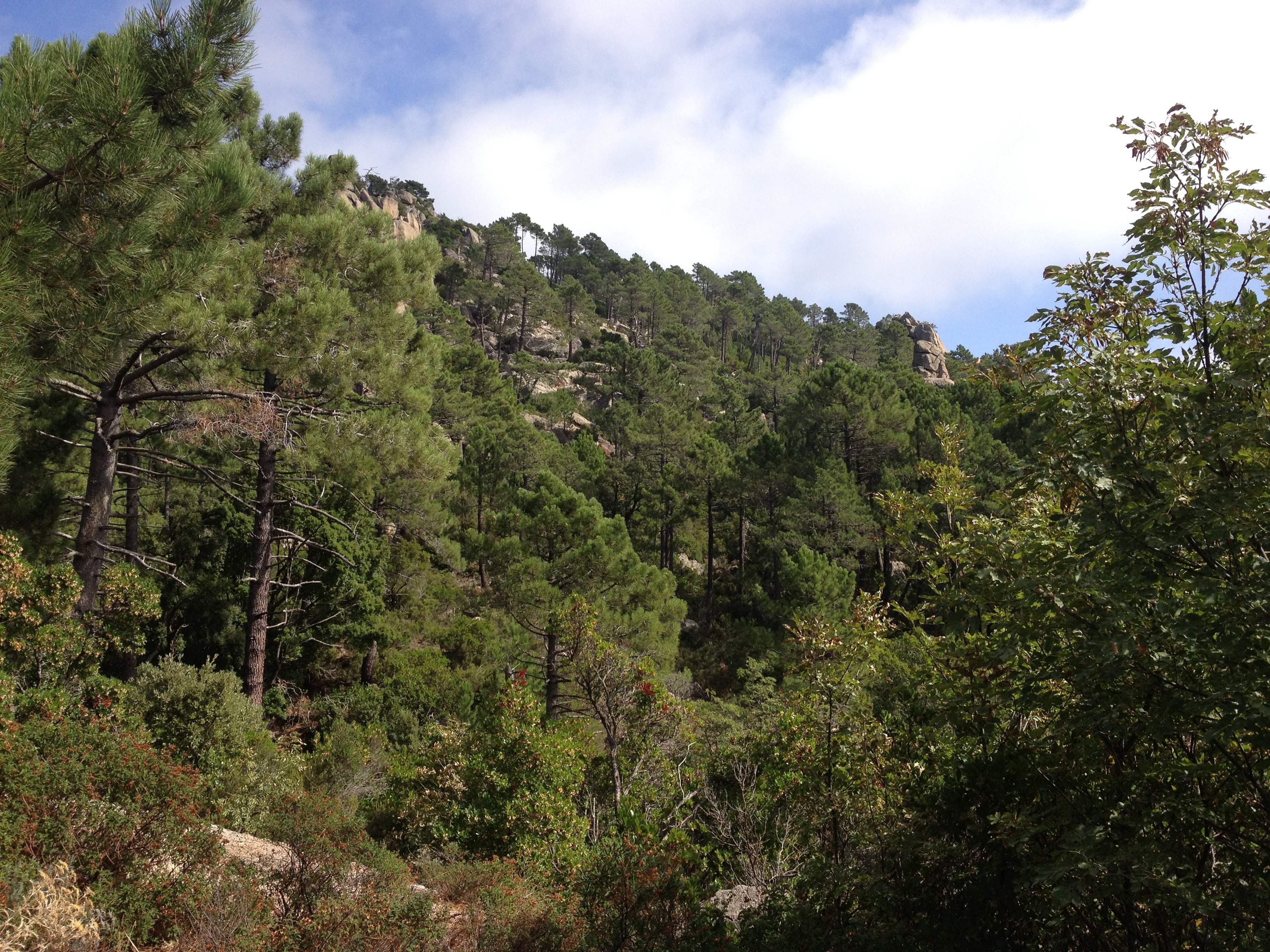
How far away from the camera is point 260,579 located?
1165 centimetres

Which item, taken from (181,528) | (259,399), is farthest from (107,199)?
(181,528)

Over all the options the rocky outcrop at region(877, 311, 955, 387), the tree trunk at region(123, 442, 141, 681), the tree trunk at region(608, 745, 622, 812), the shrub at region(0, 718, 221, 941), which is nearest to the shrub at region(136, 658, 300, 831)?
the shrub at region(0, 718, 221, 941)

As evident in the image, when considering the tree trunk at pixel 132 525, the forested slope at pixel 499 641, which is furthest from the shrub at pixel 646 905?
the tree trunk at pixel 132 525

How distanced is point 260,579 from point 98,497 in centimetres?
324

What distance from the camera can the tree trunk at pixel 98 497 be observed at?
343 inches

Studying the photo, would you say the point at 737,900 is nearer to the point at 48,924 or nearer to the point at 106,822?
the point at 48,924

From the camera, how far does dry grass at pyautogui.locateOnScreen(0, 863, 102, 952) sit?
3467mm

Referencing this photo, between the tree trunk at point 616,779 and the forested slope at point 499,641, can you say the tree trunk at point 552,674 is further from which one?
the tree trunk at point 616,779

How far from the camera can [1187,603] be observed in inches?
116

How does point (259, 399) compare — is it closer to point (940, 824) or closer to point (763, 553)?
point (940, 824)

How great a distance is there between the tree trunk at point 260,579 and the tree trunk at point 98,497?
101 inches

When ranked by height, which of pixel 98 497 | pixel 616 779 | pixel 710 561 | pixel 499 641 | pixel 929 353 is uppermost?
pixel 929 353

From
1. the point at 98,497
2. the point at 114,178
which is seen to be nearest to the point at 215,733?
the point at 98,497

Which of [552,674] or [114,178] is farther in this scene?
[552,674]
